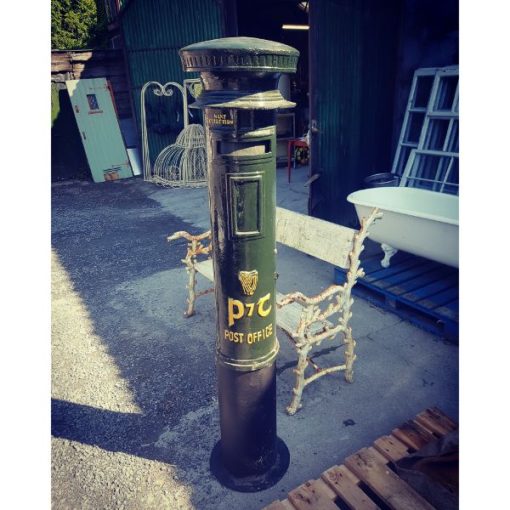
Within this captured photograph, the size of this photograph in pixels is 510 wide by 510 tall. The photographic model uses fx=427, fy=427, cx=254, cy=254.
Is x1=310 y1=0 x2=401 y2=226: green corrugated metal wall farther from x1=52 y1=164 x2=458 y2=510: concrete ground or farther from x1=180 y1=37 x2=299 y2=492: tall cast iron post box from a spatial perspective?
x1=180 y1=37 x2=299 y2=492: tall cast iron post box

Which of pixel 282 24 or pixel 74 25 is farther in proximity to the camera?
pixel 74 25

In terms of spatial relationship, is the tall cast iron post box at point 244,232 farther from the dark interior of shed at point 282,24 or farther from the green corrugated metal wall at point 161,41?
the dark interior of shed at point 282,24

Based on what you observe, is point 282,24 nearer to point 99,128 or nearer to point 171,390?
point 99,128

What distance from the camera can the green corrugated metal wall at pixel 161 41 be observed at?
10.2 metres

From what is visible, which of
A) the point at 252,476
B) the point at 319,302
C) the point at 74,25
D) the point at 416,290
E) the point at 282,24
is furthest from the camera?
the point at 74,25

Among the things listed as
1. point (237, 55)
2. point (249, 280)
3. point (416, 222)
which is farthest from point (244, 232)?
point (416, 222)

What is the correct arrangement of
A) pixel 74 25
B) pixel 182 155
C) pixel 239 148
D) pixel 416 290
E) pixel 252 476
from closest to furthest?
1. pixel 239 148
2. pixel 252 476
3. pixel 416 290
4. pixel 182 155
5. pixel 74 25

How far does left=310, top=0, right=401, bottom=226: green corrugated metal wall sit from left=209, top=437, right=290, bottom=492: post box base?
424 cm

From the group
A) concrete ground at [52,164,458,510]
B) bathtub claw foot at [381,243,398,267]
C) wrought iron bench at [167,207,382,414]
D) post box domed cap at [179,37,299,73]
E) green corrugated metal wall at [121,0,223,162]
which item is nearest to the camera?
post box domed cap at [179,37,299,73]

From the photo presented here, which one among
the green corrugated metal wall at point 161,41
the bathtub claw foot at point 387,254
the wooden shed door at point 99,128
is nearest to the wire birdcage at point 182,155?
the green corrugated metal wall at point 161,41

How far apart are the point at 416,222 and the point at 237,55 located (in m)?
3.51

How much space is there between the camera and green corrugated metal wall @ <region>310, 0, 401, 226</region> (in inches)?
237

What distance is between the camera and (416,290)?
463 cm

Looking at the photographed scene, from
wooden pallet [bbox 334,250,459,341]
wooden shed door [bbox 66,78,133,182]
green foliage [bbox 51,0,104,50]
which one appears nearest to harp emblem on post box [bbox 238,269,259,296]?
wooden pallet [bbox 334,250,459,341]
